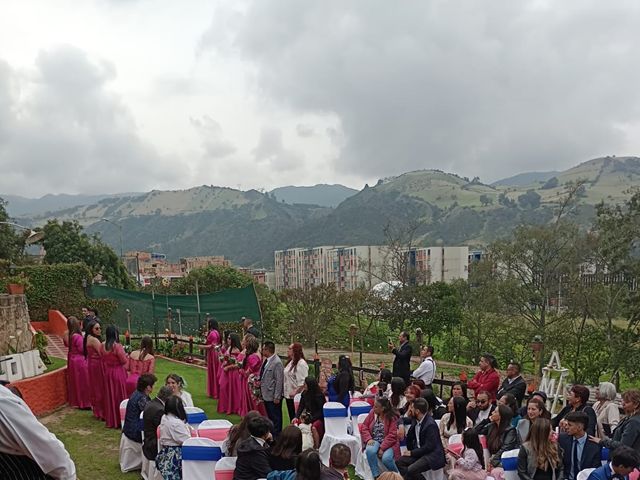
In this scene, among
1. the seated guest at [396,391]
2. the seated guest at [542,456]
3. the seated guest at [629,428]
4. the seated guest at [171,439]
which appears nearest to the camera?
the seated guest at [542,456]

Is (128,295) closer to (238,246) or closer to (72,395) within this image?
(72,395)

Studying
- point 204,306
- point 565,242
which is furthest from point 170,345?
point 565,242

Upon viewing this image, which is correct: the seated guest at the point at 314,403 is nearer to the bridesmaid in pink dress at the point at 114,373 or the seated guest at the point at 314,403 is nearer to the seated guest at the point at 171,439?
the seated guest at the point at 171,439

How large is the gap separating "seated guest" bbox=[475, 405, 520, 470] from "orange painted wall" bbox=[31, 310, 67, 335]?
15288mm

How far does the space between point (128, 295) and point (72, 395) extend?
852cm

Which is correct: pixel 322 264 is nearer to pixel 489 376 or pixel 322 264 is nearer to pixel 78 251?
pixel 78 251

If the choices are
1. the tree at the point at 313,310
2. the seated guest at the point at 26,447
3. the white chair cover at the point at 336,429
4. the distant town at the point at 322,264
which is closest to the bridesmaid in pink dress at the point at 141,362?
the white chair cover at the point at 336,429

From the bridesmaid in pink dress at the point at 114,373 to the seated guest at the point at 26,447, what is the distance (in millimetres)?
6860

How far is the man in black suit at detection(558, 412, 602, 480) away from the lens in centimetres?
538

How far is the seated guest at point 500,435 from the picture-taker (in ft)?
19.6

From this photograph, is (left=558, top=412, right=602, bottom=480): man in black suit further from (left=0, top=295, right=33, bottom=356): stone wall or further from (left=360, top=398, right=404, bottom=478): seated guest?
(left=0, top=295, right=33, bottom=356): stone wall

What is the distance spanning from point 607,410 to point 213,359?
686 centimetres

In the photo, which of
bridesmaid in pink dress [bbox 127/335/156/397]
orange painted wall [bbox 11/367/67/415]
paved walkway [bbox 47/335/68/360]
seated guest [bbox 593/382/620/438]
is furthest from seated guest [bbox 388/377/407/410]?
paved walkway [bbox 47/335/68/360]

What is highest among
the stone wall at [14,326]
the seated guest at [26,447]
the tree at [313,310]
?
the seated guest at [26,447]
